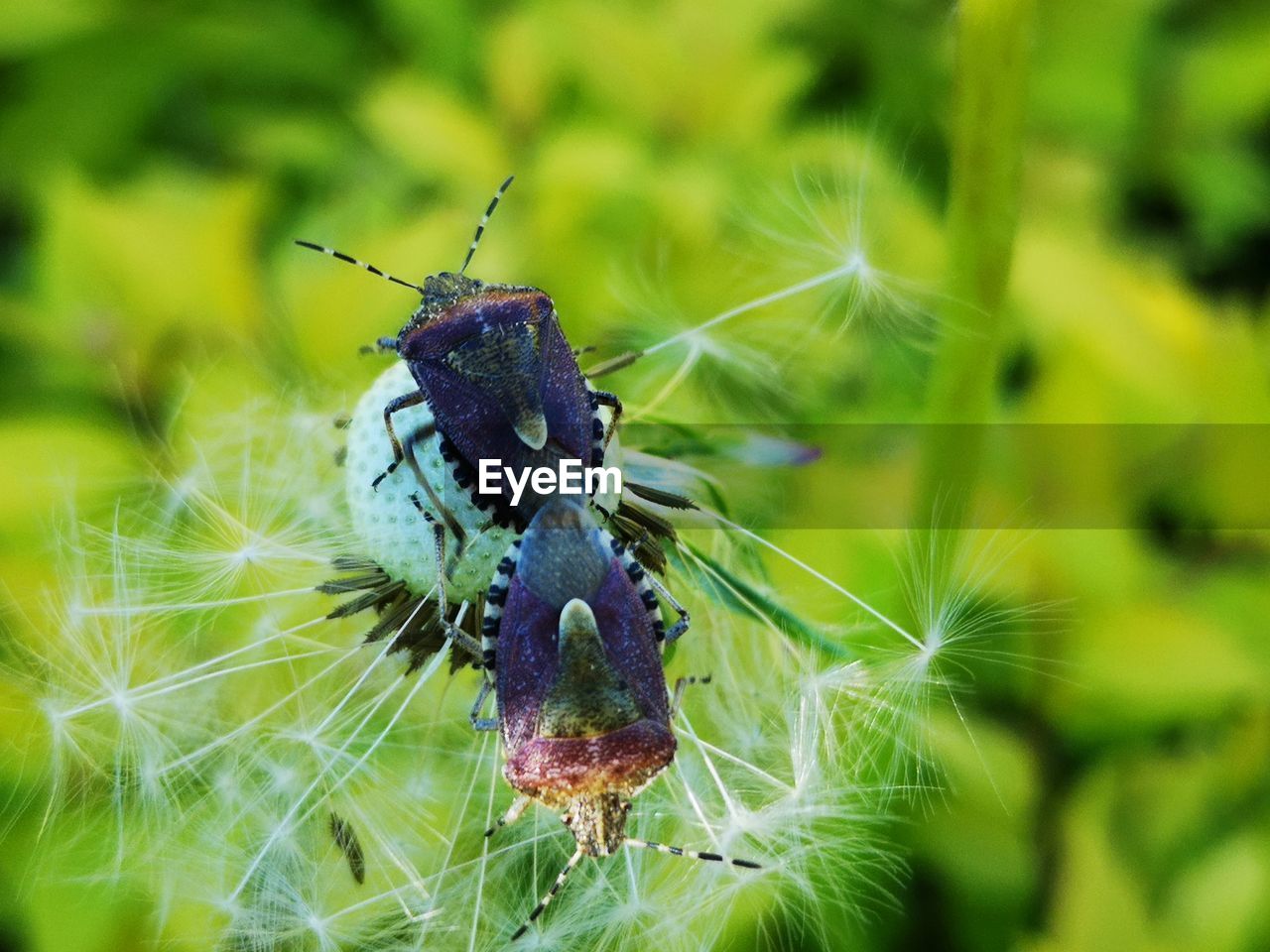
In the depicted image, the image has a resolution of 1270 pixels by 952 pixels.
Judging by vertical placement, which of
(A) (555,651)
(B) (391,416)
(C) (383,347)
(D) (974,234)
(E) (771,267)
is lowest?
(A) (555,651)

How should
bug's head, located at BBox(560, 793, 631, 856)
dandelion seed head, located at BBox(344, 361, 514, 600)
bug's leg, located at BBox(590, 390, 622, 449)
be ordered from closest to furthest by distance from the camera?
bug's head, located at BBox(560, 793, 631, 856), dandelion seed head, located at BBox(344, 361, 514, 600), bug's leg, located at BBox(590, 390, 622, 449)

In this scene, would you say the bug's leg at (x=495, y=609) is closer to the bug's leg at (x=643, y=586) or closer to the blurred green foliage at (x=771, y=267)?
the bug's leg at (x=643, y=586)

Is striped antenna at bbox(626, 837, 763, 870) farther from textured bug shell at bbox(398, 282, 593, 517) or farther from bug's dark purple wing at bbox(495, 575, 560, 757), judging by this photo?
textured bug shell at bbox(398, 282, 593, 517)

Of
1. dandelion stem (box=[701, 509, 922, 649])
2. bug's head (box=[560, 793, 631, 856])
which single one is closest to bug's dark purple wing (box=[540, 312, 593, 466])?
dandelion stem (box=[701, 509, 922, 649])

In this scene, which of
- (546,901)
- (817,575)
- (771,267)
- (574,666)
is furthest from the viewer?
(771,267)

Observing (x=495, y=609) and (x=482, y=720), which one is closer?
(x=495, y=609)

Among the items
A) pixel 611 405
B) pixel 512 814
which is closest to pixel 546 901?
pixel 512 814

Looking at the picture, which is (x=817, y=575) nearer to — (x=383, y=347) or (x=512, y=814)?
(x=512, y=814)
